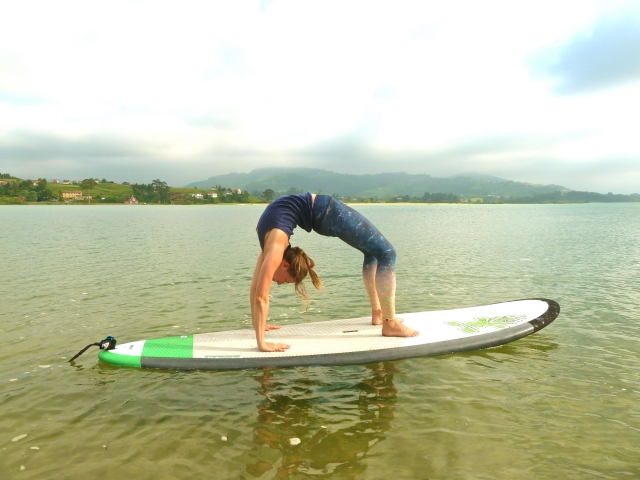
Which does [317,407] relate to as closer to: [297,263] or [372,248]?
[297,263]

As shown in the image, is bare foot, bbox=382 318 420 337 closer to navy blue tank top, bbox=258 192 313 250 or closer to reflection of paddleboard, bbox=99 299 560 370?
reflection of paddleboard, bbox=99 299 560 370

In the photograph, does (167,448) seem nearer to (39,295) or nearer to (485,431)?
(485,431)

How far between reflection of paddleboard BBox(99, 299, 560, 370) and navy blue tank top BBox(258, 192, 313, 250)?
2.03m

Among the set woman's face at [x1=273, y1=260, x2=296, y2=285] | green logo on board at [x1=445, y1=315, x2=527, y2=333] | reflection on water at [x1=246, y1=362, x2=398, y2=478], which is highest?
woman's face at [x1=273, y1=260, x2=296, y2=285]

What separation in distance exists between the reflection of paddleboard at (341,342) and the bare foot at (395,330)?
12 cm

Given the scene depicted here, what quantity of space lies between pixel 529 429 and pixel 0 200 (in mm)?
234925

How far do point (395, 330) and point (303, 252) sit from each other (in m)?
2.41

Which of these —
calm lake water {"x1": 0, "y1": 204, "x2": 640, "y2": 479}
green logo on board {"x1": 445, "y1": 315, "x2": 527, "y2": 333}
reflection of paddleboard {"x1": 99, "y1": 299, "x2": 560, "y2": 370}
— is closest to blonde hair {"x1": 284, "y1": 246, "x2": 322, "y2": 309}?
reflection of paddleboard {"x1": 99, "y1": 299, "x2": 560, "y2": 370}

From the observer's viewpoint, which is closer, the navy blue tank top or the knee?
the navy blue tank top

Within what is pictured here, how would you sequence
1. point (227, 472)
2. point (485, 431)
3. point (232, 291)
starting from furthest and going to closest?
point (232, 291)
point (485, 431)
point (227, 472)

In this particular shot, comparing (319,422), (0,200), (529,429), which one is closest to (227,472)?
(319,422)

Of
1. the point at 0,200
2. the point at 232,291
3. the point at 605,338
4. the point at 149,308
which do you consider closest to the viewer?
the point at 605,338

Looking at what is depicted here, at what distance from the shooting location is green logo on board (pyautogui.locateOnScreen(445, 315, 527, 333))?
335 inches

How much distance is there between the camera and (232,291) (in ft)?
48.5
